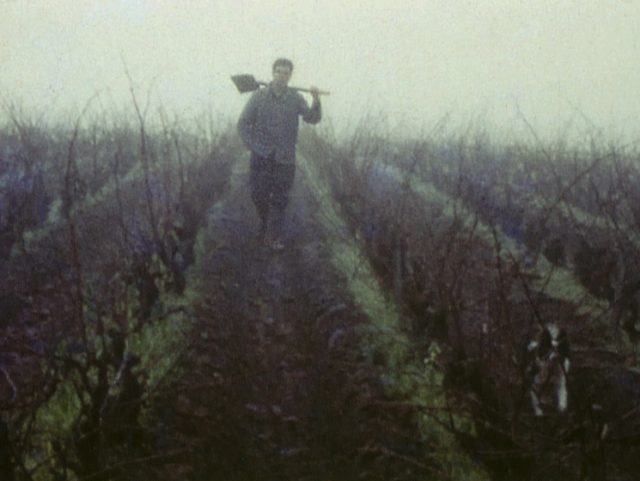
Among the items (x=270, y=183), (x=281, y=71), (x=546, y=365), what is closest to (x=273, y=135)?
(x=270, y=183)

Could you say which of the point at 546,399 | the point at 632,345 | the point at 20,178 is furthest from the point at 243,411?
the point at 20,178

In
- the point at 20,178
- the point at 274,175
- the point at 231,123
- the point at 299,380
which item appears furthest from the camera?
the point at 231,123

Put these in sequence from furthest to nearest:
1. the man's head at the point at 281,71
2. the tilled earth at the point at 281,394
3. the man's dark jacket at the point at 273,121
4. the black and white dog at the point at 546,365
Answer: the man's dark jacket at the point at 273,121, the man's head at the point at 281,71, the tilled earth at the point at 281,394, the black and white dog at the point at 546,365

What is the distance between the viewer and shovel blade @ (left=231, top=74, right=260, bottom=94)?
25.1 ft

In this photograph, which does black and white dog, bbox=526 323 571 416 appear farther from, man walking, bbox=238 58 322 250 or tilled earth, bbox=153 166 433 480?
man walking, bbox=238 58 322 250

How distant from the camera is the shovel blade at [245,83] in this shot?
7.66m

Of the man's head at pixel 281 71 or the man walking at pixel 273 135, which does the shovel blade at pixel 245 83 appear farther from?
the man's head at pixel 281 71

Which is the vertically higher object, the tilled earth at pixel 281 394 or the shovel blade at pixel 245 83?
the shovel blade at pixel 245 83

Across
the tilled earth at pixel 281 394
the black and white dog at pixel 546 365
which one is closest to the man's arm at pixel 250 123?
the tilled earth at pixel 281 394

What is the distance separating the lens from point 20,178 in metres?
9.12

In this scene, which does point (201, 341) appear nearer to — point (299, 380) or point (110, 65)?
point (299, 380)

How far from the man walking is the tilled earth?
842 millimetres

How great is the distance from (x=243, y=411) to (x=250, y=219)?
5229 mm

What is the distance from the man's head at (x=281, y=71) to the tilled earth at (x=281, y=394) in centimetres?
168
